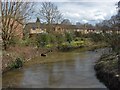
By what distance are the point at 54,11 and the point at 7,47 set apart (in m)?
25.9

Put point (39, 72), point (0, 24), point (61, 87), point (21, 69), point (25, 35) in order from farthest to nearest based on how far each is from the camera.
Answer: point (25, 35)
point (0, 24)
point (21, 69)
point (39, 72)
point (61, 87)

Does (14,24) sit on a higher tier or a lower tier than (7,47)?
higher

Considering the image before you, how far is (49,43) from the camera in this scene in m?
43.2

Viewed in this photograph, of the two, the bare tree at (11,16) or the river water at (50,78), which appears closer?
the river water at (50,78)

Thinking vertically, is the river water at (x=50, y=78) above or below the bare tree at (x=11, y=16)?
below

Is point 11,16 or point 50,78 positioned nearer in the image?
point 50,78

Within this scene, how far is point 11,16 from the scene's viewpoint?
31.2m

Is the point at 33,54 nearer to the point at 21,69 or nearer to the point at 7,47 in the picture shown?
the point at 7,47

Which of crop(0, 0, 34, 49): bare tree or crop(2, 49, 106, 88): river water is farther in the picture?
crop(0, 0, 34, 49): bare tree

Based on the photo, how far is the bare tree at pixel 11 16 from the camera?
30094 millimetres

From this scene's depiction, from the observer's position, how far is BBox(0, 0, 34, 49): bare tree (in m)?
30.1

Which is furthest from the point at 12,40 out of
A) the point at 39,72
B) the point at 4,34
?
the point at 39,72

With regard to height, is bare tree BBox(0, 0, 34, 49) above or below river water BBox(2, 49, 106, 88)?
above

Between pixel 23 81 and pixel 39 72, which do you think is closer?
pixel 23 81
